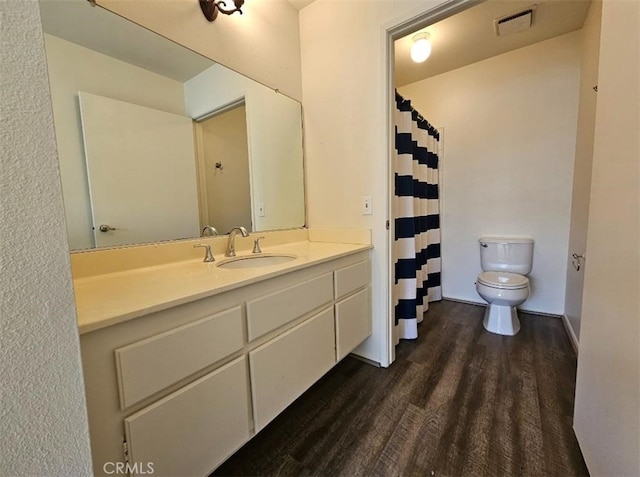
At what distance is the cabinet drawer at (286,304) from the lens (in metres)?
0.99

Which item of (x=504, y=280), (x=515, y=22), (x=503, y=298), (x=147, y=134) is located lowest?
(x=503, y=298)

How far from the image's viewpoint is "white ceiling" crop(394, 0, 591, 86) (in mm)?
1813

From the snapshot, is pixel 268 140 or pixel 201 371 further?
pixel 268 140

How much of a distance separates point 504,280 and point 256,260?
190 cm

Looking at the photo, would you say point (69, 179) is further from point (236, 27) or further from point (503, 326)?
point (503, 326)

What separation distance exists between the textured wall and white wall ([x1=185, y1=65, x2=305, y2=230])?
105 cm

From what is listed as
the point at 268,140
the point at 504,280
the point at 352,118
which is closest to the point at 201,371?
the point at 268,140

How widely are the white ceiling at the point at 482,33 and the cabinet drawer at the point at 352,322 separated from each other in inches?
67.1

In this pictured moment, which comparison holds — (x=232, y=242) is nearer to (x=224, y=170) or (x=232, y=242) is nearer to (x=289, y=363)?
(x=224, y=170)

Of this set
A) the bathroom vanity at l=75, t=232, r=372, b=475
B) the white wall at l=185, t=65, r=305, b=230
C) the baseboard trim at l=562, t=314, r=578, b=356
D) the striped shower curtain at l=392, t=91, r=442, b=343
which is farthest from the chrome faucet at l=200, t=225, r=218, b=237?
the baseboard trim at l=562, t=314, r=578, b=356

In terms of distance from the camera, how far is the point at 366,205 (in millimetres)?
1687

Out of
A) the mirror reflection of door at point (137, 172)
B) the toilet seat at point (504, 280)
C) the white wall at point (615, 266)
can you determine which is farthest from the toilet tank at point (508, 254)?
the mirror reflection of door at point (137, 172)

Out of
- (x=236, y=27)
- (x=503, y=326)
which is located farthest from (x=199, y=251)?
(x=503, y=326)

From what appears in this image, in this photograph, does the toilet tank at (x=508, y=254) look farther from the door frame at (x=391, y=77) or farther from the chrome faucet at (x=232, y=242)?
the chrome faucet at (x=232, y=242)
